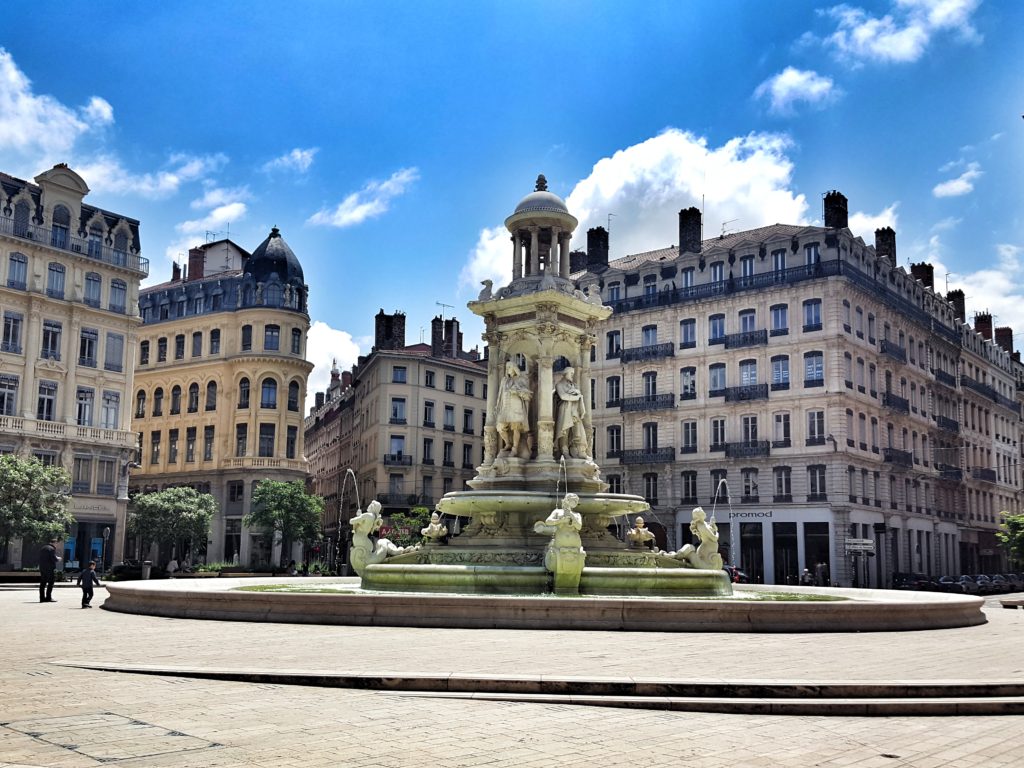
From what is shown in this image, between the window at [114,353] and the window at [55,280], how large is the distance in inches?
143

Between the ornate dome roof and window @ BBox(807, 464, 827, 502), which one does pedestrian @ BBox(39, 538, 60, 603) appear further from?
the ornate dome roof

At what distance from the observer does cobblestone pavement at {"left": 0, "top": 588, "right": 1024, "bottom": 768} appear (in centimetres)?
747

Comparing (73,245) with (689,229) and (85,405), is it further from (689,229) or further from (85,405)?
(689,229)

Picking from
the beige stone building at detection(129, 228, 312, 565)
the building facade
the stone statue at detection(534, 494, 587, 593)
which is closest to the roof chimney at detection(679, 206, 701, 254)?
the building facade

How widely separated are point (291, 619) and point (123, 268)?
46735 millimetres

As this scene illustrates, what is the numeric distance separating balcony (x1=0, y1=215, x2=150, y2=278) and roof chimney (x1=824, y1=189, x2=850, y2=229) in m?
39.4

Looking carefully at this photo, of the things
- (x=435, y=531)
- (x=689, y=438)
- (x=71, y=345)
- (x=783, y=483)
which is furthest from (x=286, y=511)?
(x=435, y=531)

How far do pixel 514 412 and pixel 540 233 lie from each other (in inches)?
216

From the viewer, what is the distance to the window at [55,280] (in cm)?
5509

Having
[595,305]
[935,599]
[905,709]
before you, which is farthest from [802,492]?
[905,709]

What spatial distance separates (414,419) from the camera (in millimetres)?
73125

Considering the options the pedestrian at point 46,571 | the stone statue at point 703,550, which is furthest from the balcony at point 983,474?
the pedestrian at point 46,571

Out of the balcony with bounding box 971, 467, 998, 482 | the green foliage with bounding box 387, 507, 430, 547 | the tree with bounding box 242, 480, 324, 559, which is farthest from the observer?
the balcony with bounding box 971, 467, 998, 482

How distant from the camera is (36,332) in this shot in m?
54.0
